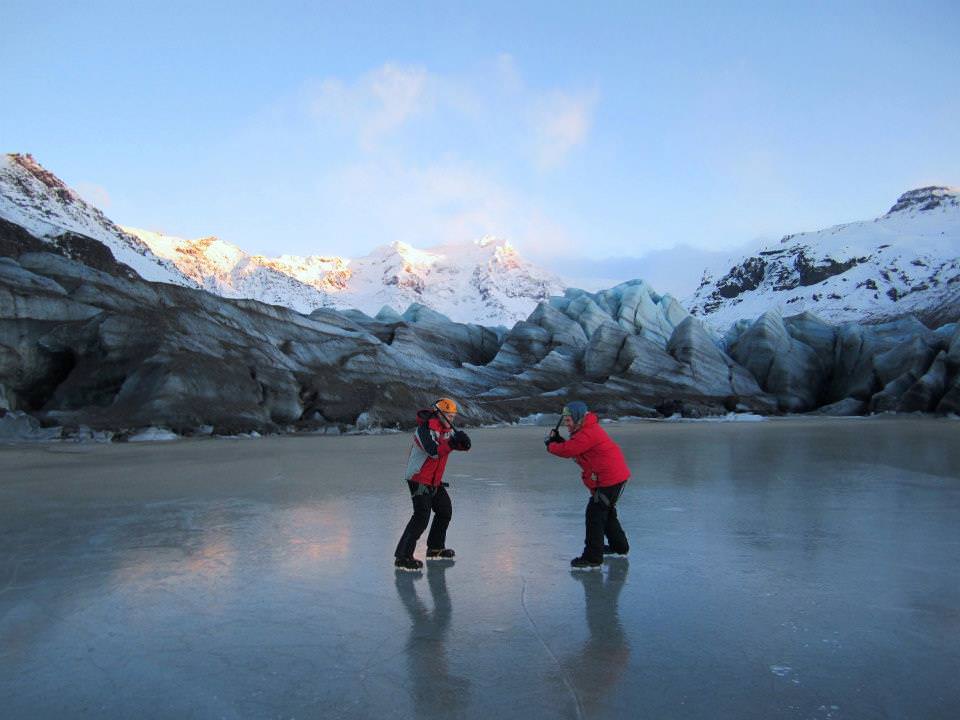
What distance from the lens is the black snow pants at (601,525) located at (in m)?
6.49

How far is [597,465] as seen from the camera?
22.7 ft

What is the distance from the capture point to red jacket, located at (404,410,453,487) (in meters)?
6.76

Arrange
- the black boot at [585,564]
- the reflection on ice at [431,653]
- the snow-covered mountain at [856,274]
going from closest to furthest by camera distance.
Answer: the reflection on ice at [431,653] < the black boot at [585,564] < the snow-covered mountain at [856,274]

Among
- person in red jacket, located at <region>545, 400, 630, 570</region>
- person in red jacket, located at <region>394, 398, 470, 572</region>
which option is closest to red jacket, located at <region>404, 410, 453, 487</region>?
person in red jacket, located at <region>394, 398, 470, 572</region>

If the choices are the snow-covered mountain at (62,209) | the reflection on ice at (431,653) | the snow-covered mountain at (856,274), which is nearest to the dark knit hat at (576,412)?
the reflection on ice at (431,653)

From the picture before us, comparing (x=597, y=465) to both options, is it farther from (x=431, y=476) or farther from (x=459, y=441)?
(x=431, y=476)

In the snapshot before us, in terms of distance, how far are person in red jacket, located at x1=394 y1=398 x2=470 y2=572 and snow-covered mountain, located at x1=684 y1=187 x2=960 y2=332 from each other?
102587 millimetres

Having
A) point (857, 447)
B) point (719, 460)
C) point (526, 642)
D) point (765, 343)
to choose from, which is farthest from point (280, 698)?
point (765, 343)

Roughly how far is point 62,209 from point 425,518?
94936 mm

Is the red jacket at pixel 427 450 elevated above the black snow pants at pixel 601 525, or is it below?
above

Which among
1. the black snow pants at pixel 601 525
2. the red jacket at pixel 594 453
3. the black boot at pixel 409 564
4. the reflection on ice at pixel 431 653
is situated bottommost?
the reflection on ice at pixel 431 653

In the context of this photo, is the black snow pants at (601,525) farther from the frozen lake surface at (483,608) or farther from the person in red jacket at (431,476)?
the person in red jacket at (431,476)

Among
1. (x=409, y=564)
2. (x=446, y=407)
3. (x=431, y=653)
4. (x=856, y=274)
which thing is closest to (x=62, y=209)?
(x=446, y=407)

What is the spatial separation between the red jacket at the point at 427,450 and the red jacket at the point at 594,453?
1.01 m
